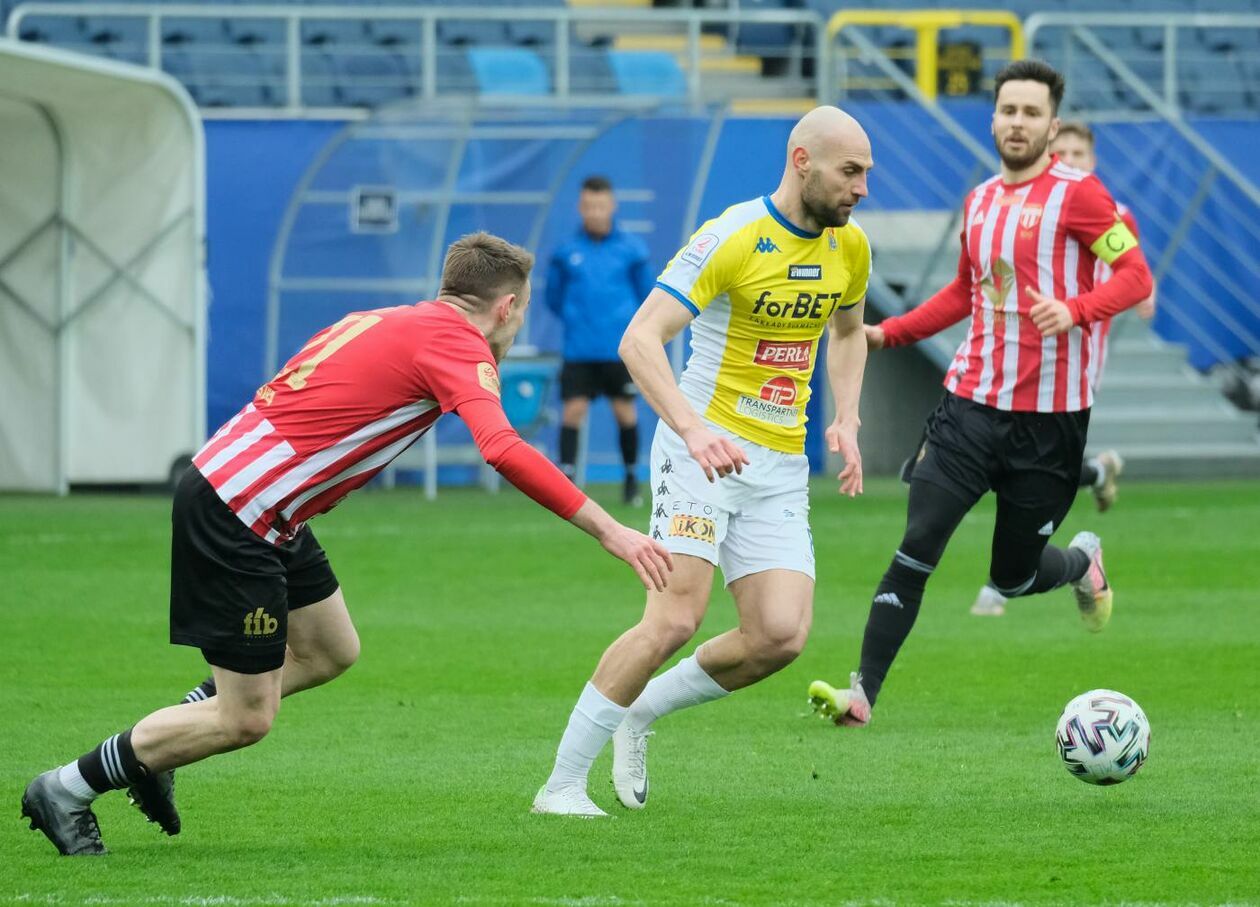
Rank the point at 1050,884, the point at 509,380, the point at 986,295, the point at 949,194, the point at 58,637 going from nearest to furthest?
the point at 1050,884 → the point at 986,295 → the point at 58,637 → the point at 509,380 → the point at 949,194

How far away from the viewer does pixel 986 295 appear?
27.2ft

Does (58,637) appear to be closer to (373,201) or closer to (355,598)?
(355,598)

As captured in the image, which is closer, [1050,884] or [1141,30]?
[1050,884]

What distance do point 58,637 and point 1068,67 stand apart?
13523 mm

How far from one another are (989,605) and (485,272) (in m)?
6.06

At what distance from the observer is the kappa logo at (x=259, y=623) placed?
5457 millimetres

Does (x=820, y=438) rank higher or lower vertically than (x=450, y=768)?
lower

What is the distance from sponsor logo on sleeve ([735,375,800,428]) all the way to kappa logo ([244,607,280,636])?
1.68 meters

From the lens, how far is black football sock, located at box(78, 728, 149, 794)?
5.49m

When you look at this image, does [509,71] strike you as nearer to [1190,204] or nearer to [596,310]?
[596,310]

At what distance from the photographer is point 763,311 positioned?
645 cm

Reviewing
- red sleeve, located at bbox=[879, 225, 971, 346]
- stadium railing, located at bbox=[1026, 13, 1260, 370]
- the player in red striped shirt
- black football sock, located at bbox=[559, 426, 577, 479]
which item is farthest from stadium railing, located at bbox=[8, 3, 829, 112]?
the player in red striped shirt

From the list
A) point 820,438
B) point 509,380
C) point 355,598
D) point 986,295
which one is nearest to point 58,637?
Answer: point 355,598

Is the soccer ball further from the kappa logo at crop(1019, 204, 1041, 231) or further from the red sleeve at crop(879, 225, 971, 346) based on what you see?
the kappa logo at crop(1019, 204, 1041, 231)
